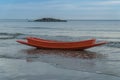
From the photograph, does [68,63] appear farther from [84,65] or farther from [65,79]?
[65,79]

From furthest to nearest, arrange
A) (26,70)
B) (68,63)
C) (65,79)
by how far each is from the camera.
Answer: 1. (68,63)
2. (26,70)
3. (65,79)

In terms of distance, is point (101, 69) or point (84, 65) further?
point (84, 65)

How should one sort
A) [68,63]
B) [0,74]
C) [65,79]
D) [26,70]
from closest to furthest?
[65,79] → [0,74] → [26,70] → [68,63]

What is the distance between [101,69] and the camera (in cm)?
1448

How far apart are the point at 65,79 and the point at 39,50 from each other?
37.7 ft

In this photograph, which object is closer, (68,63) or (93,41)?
(68,63)

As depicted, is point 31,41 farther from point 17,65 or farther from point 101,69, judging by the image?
point 101,69

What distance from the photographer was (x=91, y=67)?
15.1 meters

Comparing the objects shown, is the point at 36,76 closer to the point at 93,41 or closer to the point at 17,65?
the point at 17,65

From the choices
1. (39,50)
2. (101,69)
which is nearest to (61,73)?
(101,69)

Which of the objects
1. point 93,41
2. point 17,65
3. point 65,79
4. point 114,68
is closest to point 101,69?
point 114,68

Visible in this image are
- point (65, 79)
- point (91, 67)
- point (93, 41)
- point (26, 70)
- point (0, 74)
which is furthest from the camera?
point (93, 41)

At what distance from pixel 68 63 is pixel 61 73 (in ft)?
11.4

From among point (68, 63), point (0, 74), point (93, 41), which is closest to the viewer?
point (0, 74)
